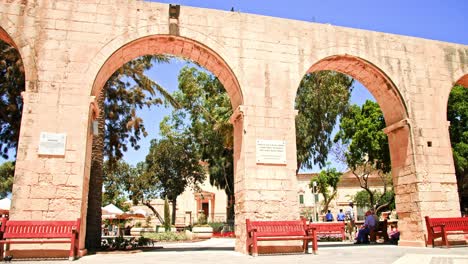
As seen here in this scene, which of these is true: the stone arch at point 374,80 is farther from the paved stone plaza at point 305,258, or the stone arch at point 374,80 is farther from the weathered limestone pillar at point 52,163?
the weathered limestone pillar at point 52,163

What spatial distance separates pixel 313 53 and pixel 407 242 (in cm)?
545

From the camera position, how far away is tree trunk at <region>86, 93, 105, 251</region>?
976cm

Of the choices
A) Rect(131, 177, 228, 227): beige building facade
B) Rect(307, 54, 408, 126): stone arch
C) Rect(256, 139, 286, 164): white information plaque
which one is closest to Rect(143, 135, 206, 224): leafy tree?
Rect(131, 177, 228, 227): beige building facade

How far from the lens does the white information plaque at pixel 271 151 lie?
28.6 ft

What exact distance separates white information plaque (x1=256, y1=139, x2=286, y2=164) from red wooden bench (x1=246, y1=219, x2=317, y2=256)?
1.45 metres

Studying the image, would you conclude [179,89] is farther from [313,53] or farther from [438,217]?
[438,217]

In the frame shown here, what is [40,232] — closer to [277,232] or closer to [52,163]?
[52,163]

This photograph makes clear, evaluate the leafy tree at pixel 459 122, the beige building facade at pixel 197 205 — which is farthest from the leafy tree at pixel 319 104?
the beige building facade at pixel 197 205

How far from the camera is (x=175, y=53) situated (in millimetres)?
9680

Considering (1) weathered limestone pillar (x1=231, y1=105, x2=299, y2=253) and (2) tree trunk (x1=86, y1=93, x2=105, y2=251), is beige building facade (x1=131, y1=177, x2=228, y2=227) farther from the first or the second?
(1) weathered limestone pillar (x1=231, y1=105, x2=299, y2=253)

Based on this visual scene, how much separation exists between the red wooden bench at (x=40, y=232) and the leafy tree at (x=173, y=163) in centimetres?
2428

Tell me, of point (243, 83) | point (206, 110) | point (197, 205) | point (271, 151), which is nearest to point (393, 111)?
point (271, 151)

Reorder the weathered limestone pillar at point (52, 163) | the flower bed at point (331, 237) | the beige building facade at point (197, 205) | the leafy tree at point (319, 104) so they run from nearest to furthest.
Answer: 1. the weathered limestone pillar at point (52, 163)
2. the flower bed at point (331, 237)
3. the leafy tree at point (319, 104)
4. the beige building facade at point (197, 205)

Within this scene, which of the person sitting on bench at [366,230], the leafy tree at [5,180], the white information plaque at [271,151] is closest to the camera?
the white information plaque at [271,151]
